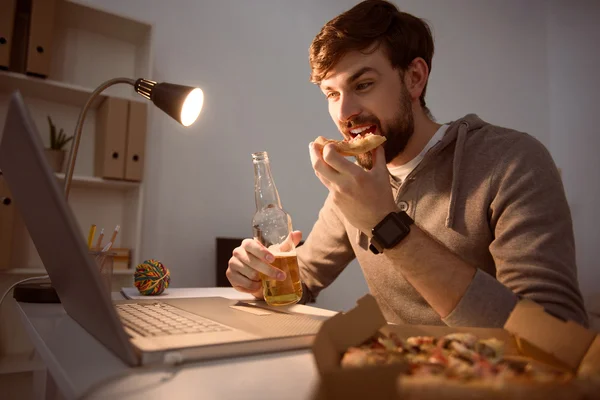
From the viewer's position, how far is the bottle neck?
0.99 m

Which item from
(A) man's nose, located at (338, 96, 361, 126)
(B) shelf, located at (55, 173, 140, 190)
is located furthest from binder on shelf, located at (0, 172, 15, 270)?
(A) man's nose, located at (338, 96, 361, 126)

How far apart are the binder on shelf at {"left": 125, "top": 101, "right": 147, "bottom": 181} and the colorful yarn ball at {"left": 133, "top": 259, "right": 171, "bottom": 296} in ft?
3.17

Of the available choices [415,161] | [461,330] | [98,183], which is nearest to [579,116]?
[415,161]

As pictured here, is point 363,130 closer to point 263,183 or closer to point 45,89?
point 263,183

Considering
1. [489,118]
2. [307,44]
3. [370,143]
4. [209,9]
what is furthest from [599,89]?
[370,143]

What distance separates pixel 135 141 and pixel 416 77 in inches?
53.0

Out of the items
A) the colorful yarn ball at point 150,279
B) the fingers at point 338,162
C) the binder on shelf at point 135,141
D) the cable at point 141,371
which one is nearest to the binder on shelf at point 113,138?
the binder on shelf at point 135,141

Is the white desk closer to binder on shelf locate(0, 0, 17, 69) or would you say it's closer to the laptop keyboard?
the laptop keyboard

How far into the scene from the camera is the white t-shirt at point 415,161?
1.22 meters

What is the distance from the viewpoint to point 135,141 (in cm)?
201

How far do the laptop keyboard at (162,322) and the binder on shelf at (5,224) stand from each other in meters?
1.20

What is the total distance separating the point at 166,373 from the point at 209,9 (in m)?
2.51

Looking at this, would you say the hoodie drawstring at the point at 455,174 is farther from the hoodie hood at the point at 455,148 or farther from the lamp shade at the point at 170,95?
the lamp shade at the point at 170,95

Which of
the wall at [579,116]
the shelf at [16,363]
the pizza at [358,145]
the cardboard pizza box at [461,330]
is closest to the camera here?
the cardboard pizza box at [461,330]
